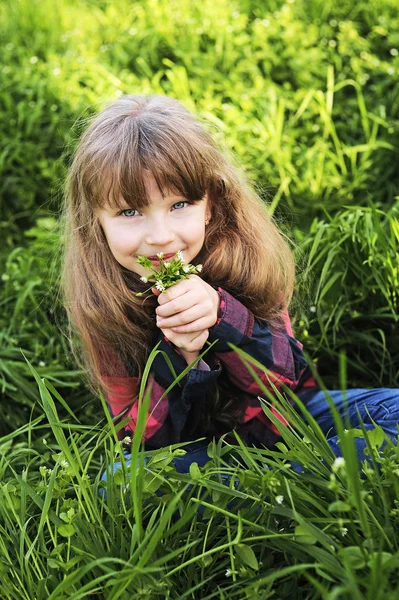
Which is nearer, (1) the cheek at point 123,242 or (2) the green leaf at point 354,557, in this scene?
(2) the green leaf at point 354,557

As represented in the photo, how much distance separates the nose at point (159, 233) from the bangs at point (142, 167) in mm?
47

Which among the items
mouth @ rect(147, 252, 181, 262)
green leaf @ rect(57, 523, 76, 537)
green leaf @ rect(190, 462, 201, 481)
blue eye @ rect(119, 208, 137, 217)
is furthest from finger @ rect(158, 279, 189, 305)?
green leaf @ rect(57, 523, 76, 537)

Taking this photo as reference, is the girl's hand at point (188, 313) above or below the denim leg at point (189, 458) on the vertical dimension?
above

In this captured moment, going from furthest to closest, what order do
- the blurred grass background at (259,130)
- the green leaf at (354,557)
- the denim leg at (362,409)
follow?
the blurred grass background at (259,130) → the denim leg at (362,409) → the green leaf at (354,557)

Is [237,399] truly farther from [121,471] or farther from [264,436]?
[121,471]

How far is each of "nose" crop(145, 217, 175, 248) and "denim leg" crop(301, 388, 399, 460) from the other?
0.56 metres

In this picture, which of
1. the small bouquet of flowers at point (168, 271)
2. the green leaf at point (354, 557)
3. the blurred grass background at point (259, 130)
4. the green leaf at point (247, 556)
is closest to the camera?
the green leaf at point (354, 557)

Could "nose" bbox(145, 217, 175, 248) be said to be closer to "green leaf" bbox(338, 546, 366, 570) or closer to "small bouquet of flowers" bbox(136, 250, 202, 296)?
"small bouquet of flowers" bbox(136, 250, 202, 296)

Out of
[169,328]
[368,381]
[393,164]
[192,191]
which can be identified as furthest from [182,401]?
[393,164]

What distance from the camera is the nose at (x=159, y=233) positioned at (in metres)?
1.69

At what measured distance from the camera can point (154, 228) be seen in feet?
5.58

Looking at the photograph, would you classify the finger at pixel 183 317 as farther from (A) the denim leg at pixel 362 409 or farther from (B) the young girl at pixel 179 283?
(A) the denim leg at pixel 362 409

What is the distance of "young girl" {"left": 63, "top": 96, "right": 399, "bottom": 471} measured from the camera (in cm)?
170

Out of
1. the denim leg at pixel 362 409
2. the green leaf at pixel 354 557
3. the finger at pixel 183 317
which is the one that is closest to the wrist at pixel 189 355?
the finger at pixel 183 317
